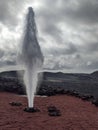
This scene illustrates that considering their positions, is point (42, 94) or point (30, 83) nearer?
point (30, 83)

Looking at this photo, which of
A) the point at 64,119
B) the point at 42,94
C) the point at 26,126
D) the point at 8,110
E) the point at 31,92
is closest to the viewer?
the point at 26,126

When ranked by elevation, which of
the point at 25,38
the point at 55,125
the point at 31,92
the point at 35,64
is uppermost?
the point at 25,38

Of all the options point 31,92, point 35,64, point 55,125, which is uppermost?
point 35,64

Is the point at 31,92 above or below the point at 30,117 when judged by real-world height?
above

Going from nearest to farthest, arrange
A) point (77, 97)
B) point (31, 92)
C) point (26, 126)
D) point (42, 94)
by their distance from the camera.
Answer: point (26, 126) < point (31, 92) < point (77, 97) < point (42, 94)

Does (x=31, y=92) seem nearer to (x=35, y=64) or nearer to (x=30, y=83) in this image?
(x=30, y=83)

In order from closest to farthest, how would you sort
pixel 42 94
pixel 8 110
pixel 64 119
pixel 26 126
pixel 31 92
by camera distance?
pixel 26 126
pixel 64 119
pixel 8 110
pixel 31 92
pixel 42 94

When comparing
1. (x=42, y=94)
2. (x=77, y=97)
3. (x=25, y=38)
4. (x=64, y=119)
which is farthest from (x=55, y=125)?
(x=42, y=94)

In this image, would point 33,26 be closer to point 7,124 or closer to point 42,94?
point 7,124

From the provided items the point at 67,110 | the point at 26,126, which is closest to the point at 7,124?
the point at 26,126
